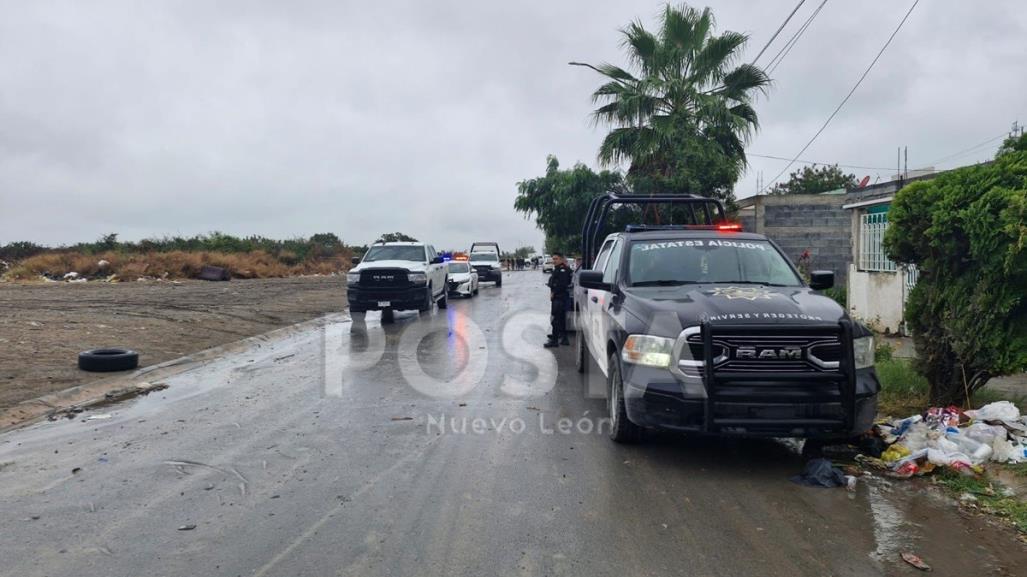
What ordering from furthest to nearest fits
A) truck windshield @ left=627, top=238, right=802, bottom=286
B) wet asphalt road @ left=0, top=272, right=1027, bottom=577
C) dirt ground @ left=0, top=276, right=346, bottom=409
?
dirt ground @ left=0, top=276, right=346, bottom=409 → truck windshield @ left=627, top=238, right=802, bottom=286 → wet asphalt road @ left=0, top=272, right=1027, bottom=577

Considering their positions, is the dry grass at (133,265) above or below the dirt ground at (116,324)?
above

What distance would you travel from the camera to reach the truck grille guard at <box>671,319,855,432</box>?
552 centimetres

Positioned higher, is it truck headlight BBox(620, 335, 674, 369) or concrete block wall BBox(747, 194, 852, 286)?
concrete block wall BBox(747, 194, 852, 286)

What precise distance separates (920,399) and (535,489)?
4.98 meters

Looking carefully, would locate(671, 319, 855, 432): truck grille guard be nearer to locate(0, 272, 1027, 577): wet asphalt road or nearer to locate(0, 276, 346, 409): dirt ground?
locate(0, 272, 1027, 577): wet asphalt road

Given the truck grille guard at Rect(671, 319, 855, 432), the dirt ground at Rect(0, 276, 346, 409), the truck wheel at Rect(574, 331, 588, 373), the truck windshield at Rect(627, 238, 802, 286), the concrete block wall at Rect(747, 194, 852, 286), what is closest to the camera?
the truck grille guard at Rect(671, 319, 855, 432)

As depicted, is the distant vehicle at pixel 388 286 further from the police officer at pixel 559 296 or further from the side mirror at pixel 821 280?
the side mirror at pixel 821 280

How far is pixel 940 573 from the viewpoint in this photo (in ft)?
13.2

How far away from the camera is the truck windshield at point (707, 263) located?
710 cm

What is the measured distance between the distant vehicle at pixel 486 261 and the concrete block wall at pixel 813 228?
54.9 ft

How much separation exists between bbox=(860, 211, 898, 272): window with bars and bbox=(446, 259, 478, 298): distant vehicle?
1495cm

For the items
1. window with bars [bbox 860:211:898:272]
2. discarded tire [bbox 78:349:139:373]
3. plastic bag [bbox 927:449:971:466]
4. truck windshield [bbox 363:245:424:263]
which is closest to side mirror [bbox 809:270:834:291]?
plastic bag [bbox 927:449:971:466]

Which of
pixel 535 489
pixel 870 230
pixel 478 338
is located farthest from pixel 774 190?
pixel 535 489

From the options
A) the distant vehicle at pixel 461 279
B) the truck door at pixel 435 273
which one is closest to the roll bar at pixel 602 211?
the truck door at pixel 435 273
